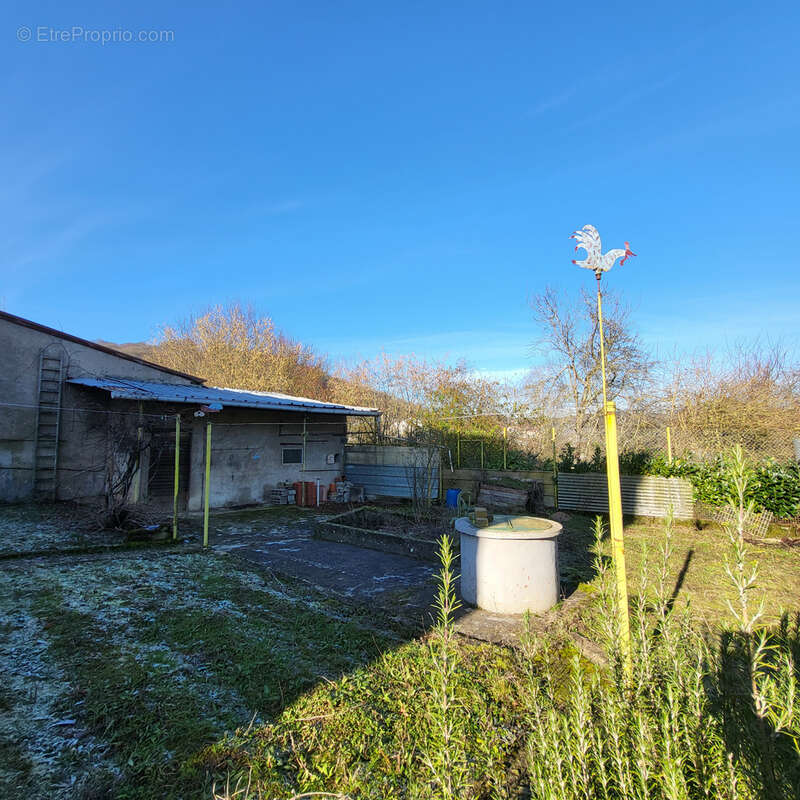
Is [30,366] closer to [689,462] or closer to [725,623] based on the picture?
[725,623]

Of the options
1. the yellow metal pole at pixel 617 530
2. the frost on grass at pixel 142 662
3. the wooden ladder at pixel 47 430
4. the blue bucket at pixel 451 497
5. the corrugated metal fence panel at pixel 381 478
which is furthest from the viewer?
the corrugated metal fence panel at pixel 381 478

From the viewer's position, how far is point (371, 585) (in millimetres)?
5484

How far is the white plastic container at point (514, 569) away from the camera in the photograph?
4.42 meters

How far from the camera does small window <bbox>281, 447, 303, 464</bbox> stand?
12336mm

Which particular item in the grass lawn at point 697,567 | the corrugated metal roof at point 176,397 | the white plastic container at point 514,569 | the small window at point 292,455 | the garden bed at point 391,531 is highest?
the corrugated metal roof at point 176,397

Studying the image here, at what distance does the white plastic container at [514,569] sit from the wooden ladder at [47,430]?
11.2 meters

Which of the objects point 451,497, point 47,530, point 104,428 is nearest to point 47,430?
point 104,428

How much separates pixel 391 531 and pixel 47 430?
9219 millimetres

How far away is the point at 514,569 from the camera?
4434mm

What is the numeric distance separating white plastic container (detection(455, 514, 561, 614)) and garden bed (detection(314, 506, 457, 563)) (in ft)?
4.08

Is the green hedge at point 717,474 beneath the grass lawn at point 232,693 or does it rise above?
above

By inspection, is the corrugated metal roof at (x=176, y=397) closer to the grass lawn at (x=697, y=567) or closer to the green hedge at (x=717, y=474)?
the green hedge at (x=717, y=474)

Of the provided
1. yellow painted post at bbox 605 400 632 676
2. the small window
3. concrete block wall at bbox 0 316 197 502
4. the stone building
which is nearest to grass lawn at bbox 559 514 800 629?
yellow painted post at bbox 605 400 632 676

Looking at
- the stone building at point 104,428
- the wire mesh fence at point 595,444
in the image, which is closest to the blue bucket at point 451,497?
the wire mesh fence at point 595,444
